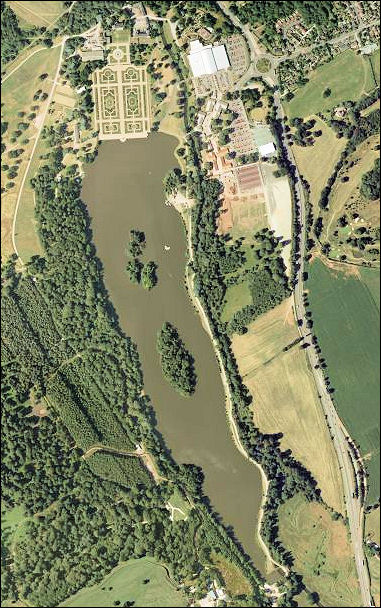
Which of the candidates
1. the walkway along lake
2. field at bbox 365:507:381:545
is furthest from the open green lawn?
field at bbox 365:507:381:545

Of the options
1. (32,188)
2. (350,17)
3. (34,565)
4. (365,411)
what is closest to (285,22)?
(350,17)

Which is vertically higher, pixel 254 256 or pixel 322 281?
pixel 254 256

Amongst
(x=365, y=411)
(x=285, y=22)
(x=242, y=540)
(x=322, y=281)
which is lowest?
(x=242, y=540)

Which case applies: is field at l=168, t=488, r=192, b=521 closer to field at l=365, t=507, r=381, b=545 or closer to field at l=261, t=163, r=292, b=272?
field at l=365, t=507, r=381, b=545

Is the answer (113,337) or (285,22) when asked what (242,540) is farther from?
(285,22)

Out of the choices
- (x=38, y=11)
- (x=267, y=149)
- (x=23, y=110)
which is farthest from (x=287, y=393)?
(x=38, y=11)

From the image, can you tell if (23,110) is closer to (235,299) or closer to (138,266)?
(138,266)
